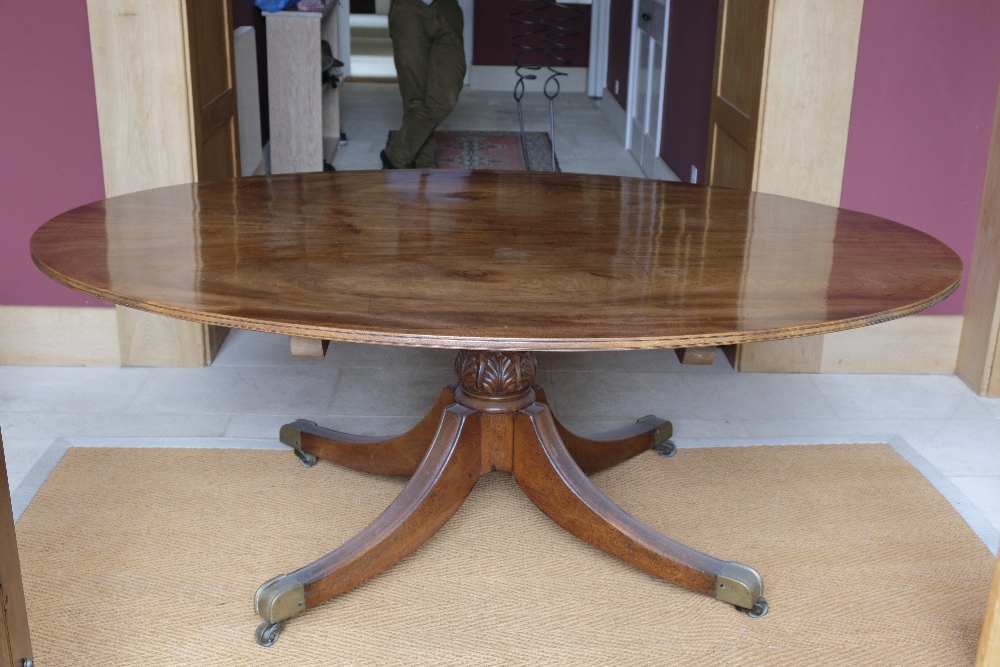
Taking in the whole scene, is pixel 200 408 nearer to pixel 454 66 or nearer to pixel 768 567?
pixel 768 567

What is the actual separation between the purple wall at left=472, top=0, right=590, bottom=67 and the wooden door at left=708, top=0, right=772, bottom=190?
511 centimetres

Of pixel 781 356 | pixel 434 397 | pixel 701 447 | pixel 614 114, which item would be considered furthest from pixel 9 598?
pixel 614 114

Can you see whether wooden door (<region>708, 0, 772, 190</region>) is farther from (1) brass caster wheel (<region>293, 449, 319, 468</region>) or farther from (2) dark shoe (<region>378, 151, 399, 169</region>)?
(2) dark shoe (<region>378, 151, 399, 169</region>)

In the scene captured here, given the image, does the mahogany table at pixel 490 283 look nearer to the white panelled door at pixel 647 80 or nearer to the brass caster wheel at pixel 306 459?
the brass caster wheel at pixel 306 459

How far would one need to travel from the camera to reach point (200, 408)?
9.29 feet

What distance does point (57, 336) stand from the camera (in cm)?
308

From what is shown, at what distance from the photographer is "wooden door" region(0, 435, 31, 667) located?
142 cm

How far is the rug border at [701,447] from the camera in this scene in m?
2.32

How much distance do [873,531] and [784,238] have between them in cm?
74

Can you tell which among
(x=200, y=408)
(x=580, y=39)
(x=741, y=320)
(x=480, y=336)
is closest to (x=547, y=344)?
(x=480, y=336)

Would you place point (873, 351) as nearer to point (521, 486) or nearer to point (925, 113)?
point (925, 113)

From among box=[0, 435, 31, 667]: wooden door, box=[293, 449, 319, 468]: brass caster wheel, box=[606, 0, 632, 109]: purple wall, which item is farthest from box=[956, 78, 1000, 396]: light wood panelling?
box=[606, 0, 632, 109]: purple wall

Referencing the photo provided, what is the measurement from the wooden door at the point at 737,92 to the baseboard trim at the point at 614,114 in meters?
3.19

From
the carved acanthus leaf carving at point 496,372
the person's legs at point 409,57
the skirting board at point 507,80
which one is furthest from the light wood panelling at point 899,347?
the skirting board at point 507,80
